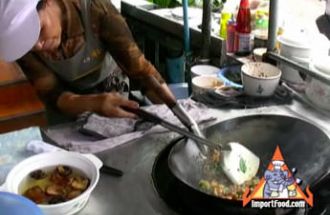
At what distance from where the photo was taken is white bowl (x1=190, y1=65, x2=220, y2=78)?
1567 mm

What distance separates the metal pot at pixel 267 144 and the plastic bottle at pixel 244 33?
1.65ft

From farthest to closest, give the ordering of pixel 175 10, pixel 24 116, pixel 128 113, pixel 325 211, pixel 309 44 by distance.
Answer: pixel 24 116
pixel 175 10
pixel 309 44
pixel 128 113
pixel 325 211

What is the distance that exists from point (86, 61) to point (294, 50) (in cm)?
76

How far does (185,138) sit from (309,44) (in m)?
0.58

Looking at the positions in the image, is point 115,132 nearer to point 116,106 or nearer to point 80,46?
point 116,106

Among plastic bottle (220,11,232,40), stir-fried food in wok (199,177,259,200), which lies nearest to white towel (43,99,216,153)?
stir-fried food in wok (199,177,259,200)

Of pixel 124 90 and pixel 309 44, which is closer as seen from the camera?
pixel 309 44

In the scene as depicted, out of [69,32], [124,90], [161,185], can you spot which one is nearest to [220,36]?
[124,90]

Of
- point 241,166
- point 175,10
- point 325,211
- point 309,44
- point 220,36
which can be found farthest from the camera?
point 175,10

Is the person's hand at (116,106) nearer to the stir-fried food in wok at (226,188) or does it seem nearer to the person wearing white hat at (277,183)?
the stir-fried food in wok at (226,188)

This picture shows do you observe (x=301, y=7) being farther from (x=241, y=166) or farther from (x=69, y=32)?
(x=241, y=166)

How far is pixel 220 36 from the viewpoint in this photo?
5.75 feet

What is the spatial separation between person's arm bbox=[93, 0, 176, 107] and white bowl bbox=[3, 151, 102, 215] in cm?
55

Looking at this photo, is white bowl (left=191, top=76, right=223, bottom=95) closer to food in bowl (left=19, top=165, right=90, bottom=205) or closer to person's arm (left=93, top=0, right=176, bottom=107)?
person's arm (left=93, top=0, right=176, bottom=107)
